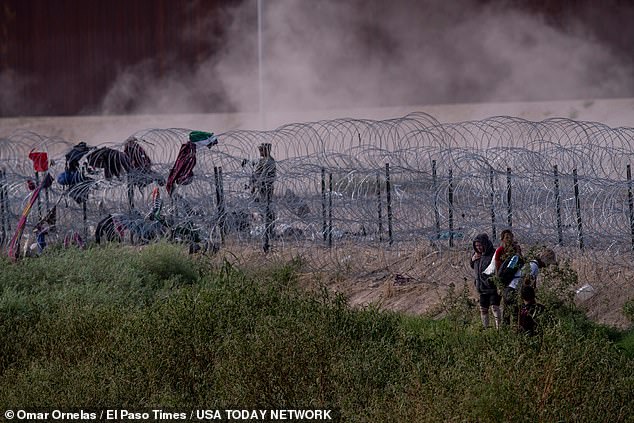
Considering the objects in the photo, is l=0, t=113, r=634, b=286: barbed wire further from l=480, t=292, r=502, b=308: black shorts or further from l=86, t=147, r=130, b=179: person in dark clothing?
l=480, t=292, r=502, b=308: black shorts

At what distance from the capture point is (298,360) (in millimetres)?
6562

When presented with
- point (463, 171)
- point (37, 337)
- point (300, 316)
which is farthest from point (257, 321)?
point (463, 171)

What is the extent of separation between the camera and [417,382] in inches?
227

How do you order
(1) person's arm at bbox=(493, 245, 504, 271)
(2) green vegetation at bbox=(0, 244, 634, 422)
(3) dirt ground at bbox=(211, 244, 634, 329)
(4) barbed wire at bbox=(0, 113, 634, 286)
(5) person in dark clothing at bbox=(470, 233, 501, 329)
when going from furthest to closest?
(4) barbed wire at bbox=(0, 113, 634, 286) < (3) dirt ground at bbox=(211, 244, 634, 329) < (5) person in dark clothing at bbox=(470, 233, 501, 329) < (1) person's arm at bbox=(493, 245, 504, 271) < (2) green vegetation at bbox=(0, 244, 634, 422)

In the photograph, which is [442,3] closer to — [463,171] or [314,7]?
[314,7]

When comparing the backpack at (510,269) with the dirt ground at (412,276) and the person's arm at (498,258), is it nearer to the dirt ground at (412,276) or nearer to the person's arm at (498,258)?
the person's arm at (498,258)

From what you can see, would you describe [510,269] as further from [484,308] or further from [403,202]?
[403,202]

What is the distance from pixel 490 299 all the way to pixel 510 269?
0.45 metres

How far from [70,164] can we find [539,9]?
1393cm

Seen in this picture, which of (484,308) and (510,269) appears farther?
(484,308)

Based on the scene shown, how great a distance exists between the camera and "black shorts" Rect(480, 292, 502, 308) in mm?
8352

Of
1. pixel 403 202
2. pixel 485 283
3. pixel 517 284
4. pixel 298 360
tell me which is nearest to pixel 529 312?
pixel 517 284

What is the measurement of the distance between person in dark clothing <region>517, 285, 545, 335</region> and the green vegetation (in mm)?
149

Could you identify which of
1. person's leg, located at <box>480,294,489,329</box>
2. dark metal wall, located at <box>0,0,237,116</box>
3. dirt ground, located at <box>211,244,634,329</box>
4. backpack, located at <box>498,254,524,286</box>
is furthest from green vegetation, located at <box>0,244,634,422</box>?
dark metal wall, located at <box>0,0,237,116</box>
